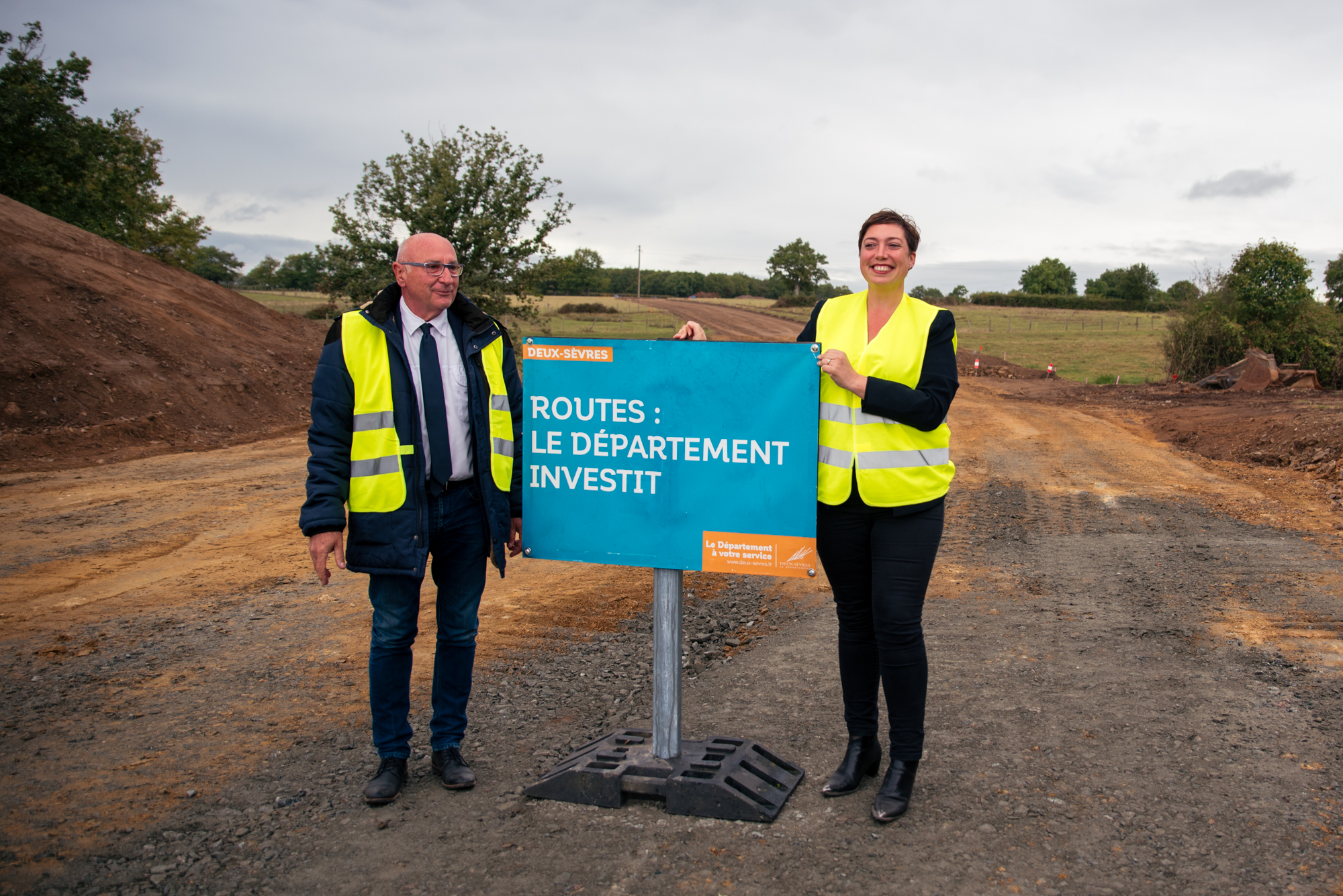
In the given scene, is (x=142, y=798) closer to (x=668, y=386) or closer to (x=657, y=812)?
(x=657, y=812)

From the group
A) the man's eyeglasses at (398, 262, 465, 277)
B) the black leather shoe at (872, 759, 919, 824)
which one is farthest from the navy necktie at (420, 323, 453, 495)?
the black leather shoe at (872, 759, 919, 824)

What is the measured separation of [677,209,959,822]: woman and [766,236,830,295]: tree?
331 feet

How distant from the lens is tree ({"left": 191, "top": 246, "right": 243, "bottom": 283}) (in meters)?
110

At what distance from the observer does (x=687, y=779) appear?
3.32 m

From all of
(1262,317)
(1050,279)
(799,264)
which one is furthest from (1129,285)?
(1262,317)

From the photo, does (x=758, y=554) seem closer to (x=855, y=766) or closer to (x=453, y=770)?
(x=855, y=766)

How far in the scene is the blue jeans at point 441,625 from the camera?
11.4 feet

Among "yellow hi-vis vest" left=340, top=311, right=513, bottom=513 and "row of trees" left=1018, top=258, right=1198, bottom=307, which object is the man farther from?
"row of trees" left=1018, top=258, right=1198, bottom=307

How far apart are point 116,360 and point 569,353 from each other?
1683 cm

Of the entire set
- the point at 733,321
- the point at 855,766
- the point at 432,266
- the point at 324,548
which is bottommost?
the point at 855,766

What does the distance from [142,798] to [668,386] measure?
8.52ft

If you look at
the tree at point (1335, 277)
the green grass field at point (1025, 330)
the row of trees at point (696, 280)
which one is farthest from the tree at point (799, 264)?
the tree at point (1335, 277)

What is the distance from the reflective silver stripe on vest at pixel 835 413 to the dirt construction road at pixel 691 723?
57.1 inches

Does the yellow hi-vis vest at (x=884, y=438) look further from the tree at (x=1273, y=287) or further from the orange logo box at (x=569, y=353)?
the tree at (x=1273, y=287)
